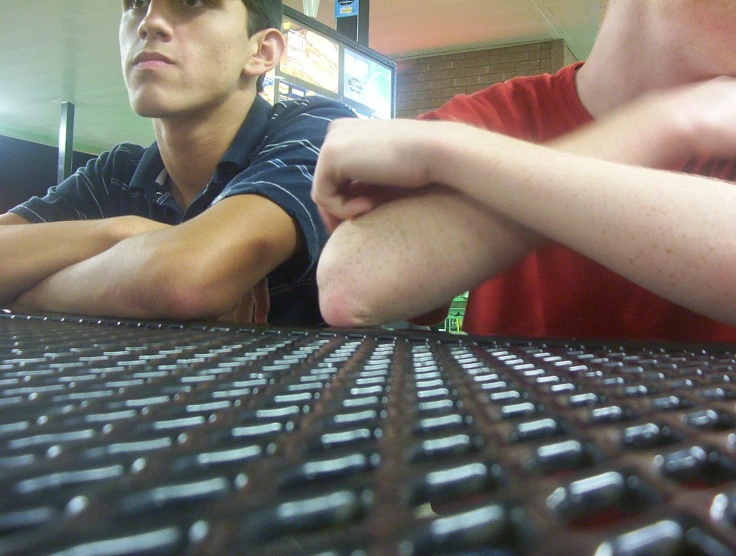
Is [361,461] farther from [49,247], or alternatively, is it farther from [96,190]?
[96,190]

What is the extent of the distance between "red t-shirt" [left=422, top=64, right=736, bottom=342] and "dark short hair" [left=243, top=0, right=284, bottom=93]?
0.54m

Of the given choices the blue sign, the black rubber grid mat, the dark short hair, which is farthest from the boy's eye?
the blue sign

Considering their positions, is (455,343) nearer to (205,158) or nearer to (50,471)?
(50,471)

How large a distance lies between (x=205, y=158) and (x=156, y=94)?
18 centimetres

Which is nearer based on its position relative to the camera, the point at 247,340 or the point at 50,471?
the point at 50,471

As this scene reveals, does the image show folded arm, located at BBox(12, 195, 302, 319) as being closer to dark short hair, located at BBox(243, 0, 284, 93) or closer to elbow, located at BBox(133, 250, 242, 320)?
elbow, located at BBox(133, 250, 242, 320)

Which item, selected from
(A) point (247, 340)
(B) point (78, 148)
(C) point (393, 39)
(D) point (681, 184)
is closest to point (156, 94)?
(A) point (247, 340)

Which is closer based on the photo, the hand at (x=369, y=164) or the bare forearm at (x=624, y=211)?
the bare forearm at (x=624, y=211)

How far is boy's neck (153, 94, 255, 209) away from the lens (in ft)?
3.71

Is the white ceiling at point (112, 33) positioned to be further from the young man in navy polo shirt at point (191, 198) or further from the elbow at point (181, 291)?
the elbow at point (181, 291)

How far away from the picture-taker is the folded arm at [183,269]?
2.31 ft

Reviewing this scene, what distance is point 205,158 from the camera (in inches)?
46.1

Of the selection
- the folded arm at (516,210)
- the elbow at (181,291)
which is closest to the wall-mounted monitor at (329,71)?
the elbow at (181,291)

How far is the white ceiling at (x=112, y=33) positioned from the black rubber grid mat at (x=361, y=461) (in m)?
4.27
